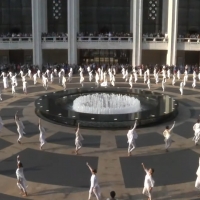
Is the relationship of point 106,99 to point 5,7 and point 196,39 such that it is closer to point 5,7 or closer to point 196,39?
point 196,39

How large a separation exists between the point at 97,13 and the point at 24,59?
38.2 feet

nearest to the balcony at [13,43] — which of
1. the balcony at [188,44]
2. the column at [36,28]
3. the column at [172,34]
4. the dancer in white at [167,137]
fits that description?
the column at [36,28]

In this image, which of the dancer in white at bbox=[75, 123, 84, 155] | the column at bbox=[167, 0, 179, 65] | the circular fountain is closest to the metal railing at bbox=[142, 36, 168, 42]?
the column at bbox=[167, 0, 179, 65]

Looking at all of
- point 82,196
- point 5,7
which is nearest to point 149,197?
point 82,196

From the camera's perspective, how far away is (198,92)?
3028cm

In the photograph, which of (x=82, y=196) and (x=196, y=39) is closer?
(x=82, y=196)

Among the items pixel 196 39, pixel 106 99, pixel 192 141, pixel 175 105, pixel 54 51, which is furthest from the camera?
pixel 54 51

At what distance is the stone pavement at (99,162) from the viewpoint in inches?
489

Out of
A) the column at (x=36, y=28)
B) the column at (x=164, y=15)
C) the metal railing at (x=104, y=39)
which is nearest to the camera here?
the metal railing at (x=104, y=39)

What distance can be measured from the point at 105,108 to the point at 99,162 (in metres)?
7.27

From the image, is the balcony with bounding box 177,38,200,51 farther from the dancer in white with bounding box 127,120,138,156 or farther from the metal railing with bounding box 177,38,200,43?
the dancer in white with bounding box 127,120,138,156

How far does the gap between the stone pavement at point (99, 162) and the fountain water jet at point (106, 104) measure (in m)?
2.66

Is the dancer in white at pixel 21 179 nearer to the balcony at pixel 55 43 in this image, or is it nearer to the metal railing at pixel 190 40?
the balcony at pixel 55 43

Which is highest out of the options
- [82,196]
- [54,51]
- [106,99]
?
[54,51]
